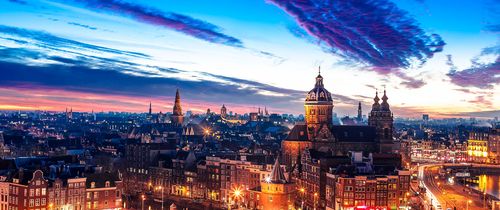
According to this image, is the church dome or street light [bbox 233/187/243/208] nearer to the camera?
street light [bbox 233/187/243/208]

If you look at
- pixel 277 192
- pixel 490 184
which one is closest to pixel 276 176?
pixel 277 192

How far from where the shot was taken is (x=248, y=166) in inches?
4343

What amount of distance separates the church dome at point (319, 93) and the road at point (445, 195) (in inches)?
1054

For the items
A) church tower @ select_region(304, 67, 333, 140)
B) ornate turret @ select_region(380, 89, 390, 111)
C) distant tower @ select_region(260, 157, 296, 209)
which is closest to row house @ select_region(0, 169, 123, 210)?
distant tower @ select_region(260, 157, 296, 209)

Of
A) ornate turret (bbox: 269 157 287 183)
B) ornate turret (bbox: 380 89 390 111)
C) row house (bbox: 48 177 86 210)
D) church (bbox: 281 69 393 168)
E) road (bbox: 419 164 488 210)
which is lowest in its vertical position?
road (bbox: 419 164 488 210)

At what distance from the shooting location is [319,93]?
126125 millimetres

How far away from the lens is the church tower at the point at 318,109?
124m

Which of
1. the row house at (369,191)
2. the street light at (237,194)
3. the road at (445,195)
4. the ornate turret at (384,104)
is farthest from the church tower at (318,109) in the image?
the row house at (369,191)

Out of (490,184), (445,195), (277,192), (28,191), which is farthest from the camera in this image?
(490,184)

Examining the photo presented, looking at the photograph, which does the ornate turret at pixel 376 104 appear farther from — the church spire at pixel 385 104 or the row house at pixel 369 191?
the row house at pixel 369 191

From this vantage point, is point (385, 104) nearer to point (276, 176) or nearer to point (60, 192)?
point (276, 176)

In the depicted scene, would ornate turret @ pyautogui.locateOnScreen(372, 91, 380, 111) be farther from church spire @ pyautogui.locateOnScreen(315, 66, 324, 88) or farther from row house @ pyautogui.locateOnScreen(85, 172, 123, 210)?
row house @ pyautogui.locateOnScreen(85, 172, 123, 210)

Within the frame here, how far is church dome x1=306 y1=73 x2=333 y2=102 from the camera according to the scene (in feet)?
413

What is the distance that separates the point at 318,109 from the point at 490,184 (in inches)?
2689
